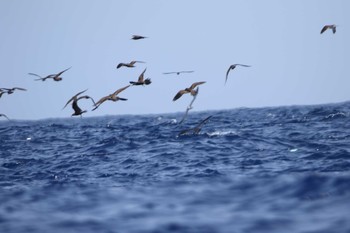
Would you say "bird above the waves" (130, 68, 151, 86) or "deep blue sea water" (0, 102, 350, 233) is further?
"bird above the waves" (130, 68, 151, 86)

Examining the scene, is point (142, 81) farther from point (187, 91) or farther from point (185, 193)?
point (185, 193)

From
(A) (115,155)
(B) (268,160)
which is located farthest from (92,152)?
(B) (268,160)

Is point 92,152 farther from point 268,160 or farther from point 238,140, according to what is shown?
point 268,160

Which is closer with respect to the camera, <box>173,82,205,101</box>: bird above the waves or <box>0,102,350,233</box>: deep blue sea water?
<box>0,102,350,233</box>: deep blue sea water

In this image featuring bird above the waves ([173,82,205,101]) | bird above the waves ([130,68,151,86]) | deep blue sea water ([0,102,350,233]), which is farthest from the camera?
bird above the waves ([130,68,151,86])

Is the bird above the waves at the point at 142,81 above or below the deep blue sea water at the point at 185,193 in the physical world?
above

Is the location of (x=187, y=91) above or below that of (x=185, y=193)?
above

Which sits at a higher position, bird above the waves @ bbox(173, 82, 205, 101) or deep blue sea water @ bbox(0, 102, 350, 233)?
bird above the waves @ bbox(173, 82, 205, 101)

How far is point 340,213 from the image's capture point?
6871 millimetres

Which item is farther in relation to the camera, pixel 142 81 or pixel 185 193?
pixel 142 81

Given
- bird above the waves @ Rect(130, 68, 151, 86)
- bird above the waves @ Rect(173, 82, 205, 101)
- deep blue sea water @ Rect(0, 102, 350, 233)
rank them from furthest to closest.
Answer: bird above the waves @ Rect(130, 68, 151, 86)
bird above the waves @ Rect(173, 82, 205, 101)
deep blue sea water @ Rect(0, 102, 350, 233)

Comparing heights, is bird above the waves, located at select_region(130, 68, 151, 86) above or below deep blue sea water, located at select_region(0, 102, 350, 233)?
above

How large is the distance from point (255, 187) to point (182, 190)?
1.59m

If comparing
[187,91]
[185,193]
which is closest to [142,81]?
[187,91]
